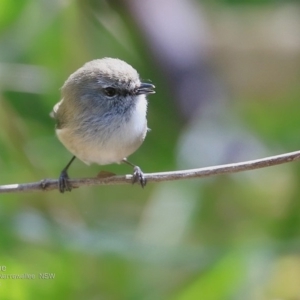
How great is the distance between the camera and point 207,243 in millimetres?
2760

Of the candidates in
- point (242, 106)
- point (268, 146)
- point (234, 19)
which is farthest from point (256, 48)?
point (268, 146)

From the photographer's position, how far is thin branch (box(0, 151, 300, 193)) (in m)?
1.85

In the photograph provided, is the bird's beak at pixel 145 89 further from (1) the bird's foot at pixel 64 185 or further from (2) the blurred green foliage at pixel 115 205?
(1) the bird's foot at pixel 64 185

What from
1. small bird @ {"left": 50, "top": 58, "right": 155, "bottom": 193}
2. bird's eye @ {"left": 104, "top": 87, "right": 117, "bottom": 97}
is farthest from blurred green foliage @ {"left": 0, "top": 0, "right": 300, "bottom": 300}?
bird's eye @ {"left": 104, "top": 87, "right": 117, "bottom": 97}

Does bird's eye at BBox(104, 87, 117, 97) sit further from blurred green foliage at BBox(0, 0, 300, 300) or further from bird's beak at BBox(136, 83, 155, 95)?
blurred green foliage at BBox(0, 0, 300, 300)

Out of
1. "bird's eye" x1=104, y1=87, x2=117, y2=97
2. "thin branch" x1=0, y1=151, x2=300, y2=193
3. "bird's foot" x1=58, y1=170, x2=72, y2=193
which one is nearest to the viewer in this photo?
"thin branch" x1=0, y1=151, x2=300, y2=193

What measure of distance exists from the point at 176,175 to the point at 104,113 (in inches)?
33.5

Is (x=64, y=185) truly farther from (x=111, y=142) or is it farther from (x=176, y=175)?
(x=176, y=175)

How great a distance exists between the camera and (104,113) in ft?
9.16

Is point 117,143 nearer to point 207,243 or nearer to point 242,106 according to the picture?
point 207,243

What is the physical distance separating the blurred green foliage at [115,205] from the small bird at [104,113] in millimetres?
202

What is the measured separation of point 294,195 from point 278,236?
9.0 inches

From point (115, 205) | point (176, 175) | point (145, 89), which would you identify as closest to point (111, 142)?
point (145, 89)

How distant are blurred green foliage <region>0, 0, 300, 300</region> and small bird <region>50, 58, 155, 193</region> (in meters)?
0.20
